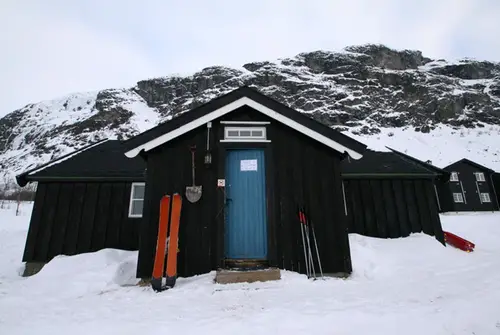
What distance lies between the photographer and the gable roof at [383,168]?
9.38 metres

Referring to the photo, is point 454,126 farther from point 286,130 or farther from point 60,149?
point 60,149

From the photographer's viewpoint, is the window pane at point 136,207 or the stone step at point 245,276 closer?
the stone step at point 245,276

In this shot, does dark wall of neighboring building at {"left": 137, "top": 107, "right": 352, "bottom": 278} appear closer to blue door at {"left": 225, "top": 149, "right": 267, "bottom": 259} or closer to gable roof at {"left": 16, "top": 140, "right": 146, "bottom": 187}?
blue door at {"left": 225, "top": 149, "right": 267, "bottom": 259}

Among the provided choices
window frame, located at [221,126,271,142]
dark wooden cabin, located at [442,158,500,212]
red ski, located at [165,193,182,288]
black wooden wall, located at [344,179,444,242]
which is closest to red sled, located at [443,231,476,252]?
black wooden wall, located at [344,179,444,242]

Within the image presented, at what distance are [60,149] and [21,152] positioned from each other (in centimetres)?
1663

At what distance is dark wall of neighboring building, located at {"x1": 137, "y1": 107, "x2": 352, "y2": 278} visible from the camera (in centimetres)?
601

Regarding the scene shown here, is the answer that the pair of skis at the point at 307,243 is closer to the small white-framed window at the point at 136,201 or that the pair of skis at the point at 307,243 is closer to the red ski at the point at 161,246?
the red ski at the point at 161,246

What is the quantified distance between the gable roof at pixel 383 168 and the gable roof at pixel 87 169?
24.4 ft

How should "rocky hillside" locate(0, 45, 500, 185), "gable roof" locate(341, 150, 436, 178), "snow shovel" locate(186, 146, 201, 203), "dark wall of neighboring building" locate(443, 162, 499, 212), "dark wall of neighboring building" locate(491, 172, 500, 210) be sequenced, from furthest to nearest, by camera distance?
"rocky hillside" locate(0, 45, 500, 185)
"dark wall of neighboring building" locate(491, 172, 500, 210)
"dark wall of neighboring building" locate(443, 162, 499, 212)
"gable roof" locate(341, 150, 436, 178)
"snow shovel" locate(186, 146, 201, 203)

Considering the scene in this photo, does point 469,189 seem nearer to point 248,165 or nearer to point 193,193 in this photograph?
point 248,165

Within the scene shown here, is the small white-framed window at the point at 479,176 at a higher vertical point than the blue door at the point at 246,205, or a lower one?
higher

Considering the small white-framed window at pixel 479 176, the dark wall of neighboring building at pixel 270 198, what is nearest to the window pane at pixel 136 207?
the dark wall of neighboring building at pixel 270 198

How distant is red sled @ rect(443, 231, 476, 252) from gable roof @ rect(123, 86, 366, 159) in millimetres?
5538

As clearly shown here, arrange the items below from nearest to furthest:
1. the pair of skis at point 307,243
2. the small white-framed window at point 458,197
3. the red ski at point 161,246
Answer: the red ski at point 161,246 < the pair of skis at point 307,243 < the small white-framed window at point 458,197
